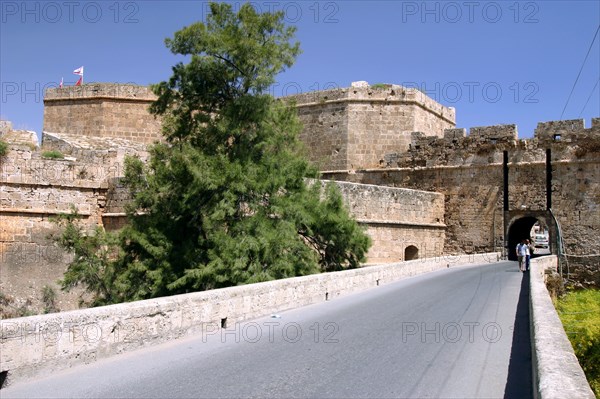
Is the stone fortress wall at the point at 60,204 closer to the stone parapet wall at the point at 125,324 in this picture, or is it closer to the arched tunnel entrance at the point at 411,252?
the arched tunnel entrance at the point at 411,252

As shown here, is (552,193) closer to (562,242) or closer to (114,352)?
(562,242)

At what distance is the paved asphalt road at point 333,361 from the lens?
4.14 metres

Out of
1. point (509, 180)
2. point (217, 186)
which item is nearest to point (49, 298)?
point (217, 186)

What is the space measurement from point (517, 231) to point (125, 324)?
20.4 meters

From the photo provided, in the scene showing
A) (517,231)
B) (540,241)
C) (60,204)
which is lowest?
(540,241)

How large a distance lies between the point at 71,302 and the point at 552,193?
15.9m

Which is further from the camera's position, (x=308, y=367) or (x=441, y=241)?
(x=441, y=241)

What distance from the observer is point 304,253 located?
1209 cm

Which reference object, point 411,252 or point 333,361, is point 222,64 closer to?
point 333,361

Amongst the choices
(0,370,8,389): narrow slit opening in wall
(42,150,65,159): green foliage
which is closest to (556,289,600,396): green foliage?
(0,370,8,389): narrow slit opening in wall

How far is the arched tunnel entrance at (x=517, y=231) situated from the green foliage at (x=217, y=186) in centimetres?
1064

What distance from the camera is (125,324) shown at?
4977 mm

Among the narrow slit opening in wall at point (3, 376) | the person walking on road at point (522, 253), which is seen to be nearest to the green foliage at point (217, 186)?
the person walking on road at point (522, 253)

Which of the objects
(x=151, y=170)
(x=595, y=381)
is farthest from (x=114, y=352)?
(x=151, y=170)
